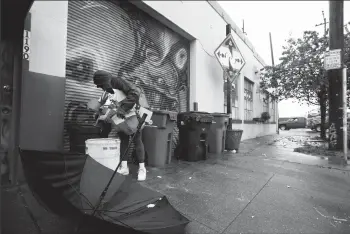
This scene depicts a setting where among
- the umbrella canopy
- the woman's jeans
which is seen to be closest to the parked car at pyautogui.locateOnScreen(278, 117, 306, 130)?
the woman's jeans

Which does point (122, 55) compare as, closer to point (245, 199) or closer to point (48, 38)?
point (48, 38)

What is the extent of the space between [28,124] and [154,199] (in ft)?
8.49

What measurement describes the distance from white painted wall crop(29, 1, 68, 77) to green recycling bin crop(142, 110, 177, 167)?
193 centimetres

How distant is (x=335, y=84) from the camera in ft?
22.2

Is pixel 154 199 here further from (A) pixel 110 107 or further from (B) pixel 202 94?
(B) pixel 202 94

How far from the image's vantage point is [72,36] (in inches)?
158

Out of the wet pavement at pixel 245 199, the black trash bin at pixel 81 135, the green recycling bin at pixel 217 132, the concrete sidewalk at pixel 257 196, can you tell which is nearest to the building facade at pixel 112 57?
the black trash bin at pixel 81 135

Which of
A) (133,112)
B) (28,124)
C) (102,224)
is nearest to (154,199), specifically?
(102,224)

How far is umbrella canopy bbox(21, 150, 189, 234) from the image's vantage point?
154 centimetres

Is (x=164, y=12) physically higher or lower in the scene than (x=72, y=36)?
higher

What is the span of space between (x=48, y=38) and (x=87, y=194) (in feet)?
10.0

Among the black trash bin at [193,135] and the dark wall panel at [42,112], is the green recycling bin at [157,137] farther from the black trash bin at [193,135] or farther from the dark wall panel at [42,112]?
the dark wall panel at [42,112]

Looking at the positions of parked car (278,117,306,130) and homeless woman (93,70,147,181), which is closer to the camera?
homeless woman (93,70,147,181)

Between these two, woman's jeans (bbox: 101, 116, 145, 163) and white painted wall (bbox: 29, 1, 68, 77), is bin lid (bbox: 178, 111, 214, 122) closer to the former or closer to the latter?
woman's jeans (bbox: 101, 116, 145, 163)
